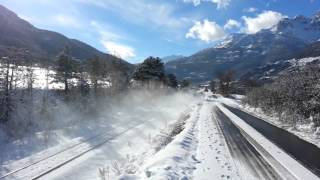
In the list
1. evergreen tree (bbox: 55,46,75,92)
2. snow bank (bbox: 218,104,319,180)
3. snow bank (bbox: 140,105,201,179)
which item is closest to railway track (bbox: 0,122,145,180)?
snow bank (bbox: 140,105,201,179)

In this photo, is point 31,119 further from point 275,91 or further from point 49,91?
point 275,91

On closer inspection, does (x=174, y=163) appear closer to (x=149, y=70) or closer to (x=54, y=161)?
(x=54, y=161)

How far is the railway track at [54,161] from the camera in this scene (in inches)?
577

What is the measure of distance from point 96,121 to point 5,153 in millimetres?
14195

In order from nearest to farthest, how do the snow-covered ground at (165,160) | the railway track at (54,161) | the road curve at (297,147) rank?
the snow-covered ground at (165,160) → the road curve at (297,147) → the railway track at (54,161)

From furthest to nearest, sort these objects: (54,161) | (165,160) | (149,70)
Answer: (149,70) → (54,161) → (165,160)

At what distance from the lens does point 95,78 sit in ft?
166

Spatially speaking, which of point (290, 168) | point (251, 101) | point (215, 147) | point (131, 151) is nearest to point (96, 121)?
point (131, 151)

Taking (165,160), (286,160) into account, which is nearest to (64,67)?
(165,160)

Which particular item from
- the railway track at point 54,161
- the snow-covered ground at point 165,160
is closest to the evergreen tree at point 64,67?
the snow-covered ground at point 165,160

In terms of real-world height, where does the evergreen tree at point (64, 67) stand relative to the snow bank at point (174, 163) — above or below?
above

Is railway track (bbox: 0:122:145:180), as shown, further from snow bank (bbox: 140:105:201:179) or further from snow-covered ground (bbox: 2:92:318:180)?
snow bank (bbox: 140:105:201:179)

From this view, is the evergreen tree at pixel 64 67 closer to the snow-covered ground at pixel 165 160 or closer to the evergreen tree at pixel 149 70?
the snow-covered ground at pixel 165 160

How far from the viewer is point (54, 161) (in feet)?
55.9
